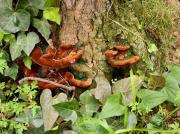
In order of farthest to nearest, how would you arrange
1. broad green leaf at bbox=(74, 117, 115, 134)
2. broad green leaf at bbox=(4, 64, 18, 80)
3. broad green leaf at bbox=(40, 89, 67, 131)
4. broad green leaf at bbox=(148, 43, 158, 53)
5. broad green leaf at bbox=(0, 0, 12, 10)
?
broad green leaf at bbox=(148, 43, 158, 53) → broad green leaf at bbox=(4, 64, 18, 80) → broad green leaf at bbox=(0, 0, 12, 10) → broad green leaf at bbox=(40, 89, 67, 131) → broad green leaf at bbox=(74, 117, 115, 134)

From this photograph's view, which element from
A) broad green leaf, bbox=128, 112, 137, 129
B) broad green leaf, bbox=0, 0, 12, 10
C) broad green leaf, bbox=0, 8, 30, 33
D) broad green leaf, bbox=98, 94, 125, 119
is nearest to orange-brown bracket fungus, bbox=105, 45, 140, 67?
broad green leaf, bbox=98, 94, 125, 119

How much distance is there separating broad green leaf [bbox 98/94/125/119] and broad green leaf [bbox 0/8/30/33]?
2.84ft

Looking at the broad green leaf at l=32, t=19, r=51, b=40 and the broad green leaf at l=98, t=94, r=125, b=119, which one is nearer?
the broad green leaf at l=98, t=94, r=125, b=119

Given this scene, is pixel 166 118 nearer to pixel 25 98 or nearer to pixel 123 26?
pixel 123 26

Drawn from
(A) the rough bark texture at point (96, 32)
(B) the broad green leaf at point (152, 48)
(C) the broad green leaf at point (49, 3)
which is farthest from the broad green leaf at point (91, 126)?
(C) the broad green leaf at point (49, 3)

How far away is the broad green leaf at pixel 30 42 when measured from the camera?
3.02 meters

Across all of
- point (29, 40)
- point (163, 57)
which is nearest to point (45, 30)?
point (29, 40)

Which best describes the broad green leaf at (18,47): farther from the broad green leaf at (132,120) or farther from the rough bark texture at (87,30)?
the broad green leaf at (132,120)

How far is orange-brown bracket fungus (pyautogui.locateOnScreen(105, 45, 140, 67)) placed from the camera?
3082 mm

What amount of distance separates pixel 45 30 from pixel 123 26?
668 mm

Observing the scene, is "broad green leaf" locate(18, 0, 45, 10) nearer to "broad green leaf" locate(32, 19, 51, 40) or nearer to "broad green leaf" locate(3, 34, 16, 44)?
"broad green leaf" locate(32, 19, 51, 40)

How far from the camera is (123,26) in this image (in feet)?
10.8

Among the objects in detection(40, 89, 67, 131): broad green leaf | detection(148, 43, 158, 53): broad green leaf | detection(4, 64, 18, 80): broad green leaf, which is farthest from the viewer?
detection(148, 43, 158, 53): broad green leaf

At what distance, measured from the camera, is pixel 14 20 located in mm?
3008
